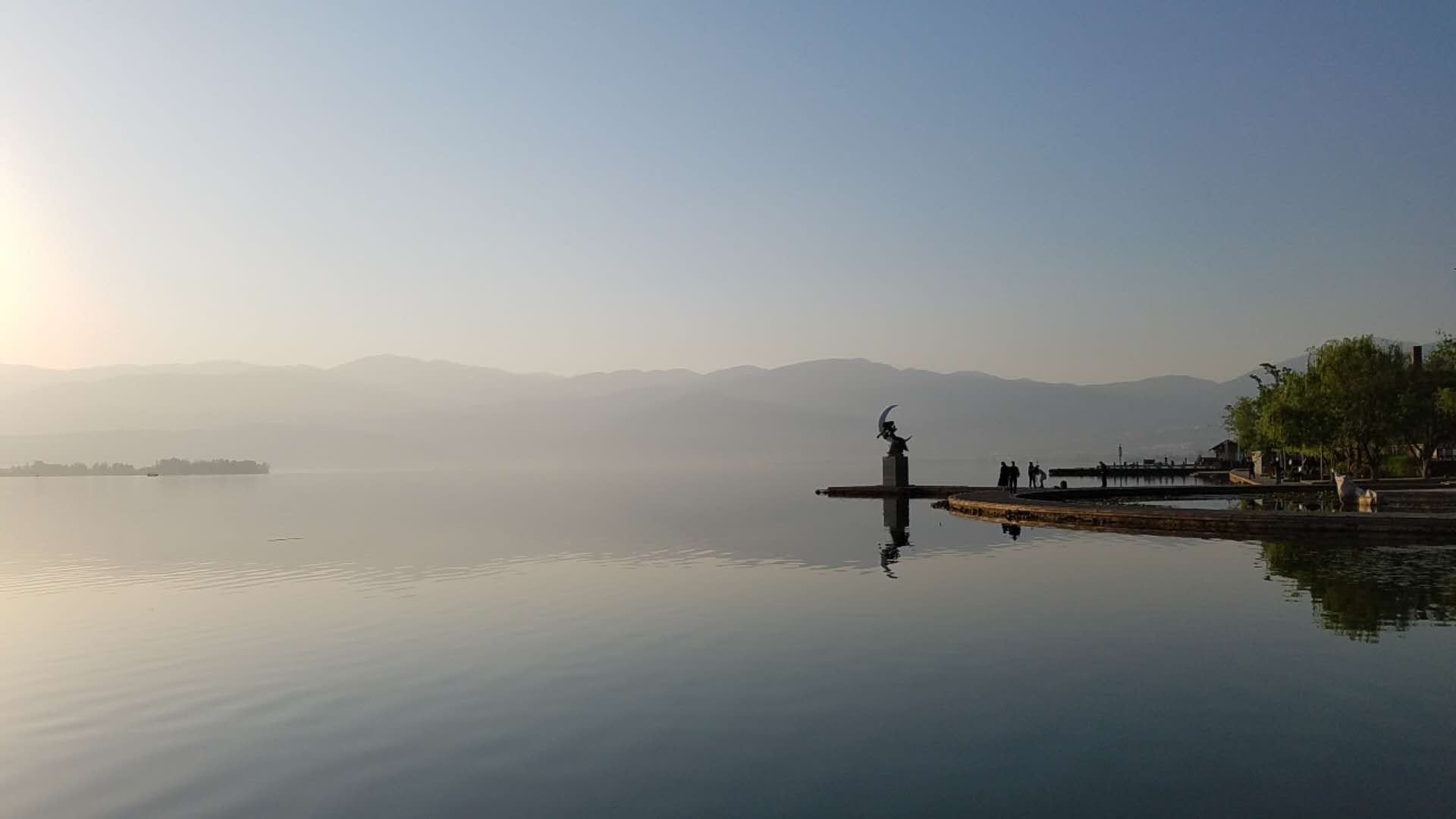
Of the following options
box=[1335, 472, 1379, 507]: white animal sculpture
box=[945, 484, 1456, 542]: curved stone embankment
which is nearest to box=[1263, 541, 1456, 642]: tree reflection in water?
box=[945, 484, 1456, 542]: curved stone embankment

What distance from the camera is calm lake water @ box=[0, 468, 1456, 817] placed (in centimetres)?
1091

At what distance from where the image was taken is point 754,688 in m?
15.7

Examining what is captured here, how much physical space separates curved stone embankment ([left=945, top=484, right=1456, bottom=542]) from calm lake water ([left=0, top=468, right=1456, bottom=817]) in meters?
2.81

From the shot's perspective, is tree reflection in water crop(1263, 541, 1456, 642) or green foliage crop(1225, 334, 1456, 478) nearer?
tree reflection in water crop(1263, 541, 1456, 642)

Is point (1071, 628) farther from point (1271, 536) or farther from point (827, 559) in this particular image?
point (1271, 536)

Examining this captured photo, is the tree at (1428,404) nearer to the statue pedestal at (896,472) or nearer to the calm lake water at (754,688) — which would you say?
the statue pedestal at (896,472)

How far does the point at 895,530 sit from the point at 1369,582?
77.3 feet

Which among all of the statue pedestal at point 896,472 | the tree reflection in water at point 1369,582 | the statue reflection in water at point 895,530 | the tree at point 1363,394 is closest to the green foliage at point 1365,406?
the tree at point 1363,394

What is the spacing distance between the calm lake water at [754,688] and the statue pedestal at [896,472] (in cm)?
4245

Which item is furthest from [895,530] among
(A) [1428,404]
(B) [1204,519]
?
(A) [1428,404]

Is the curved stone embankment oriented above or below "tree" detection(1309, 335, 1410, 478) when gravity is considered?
below

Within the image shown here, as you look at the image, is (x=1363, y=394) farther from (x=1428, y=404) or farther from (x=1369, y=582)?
(x=1369, y=582)

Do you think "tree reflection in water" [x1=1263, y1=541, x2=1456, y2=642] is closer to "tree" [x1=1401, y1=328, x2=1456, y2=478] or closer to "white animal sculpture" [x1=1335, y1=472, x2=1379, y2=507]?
"white animal sculpture" [x1=1335, y1=472, x2=1379, y2=507]

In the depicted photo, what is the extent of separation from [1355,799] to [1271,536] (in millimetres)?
31068
